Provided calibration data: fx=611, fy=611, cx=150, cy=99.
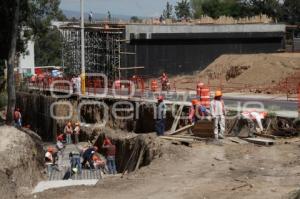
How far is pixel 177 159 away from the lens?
18719 millimetres

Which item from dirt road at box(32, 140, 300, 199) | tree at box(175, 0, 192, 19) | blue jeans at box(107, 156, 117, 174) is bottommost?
blue jeans at box(107, 156, 117, 174)

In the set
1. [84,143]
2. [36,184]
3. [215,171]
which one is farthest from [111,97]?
[215,171]

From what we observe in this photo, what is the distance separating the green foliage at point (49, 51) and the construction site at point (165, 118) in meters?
53.0

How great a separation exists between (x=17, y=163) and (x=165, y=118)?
33.2ft

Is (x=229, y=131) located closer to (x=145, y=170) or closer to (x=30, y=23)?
(x=145, y=170)

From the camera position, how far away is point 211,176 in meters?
16.3

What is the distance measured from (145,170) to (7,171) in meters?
4.16

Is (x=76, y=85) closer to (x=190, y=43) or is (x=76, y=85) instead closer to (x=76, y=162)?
(x=190, y=43)

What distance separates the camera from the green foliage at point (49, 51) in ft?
365

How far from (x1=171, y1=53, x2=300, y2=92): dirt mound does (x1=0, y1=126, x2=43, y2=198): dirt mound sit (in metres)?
20.7

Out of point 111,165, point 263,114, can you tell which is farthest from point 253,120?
point 111,165

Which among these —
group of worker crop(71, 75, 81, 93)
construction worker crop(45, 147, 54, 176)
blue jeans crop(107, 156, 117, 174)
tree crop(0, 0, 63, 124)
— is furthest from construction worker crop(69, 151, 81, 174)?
group of worker crop(71, 75, 81, 93)

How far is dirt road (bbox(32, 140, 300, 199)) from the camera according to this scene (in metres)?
14.4

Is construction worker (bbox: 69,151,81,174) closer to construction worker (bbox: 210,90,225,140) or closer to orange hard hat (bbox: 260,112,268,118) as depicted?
construction worker (bbox: 210,90,225,140)
